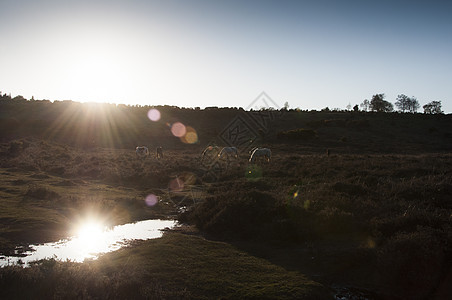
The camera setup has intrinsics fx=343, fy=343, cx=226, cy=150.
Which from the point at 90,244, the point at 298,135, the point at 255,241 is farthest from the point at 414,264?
the point at 298,135

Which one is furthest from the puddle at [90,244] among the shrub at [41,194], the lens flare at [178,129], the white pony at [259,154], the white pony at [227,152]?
the lens flare at [178,129]

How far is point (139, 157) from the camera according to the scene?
3884 cm

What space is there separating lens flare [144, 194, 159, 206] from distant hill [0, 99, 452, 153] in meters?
29.9

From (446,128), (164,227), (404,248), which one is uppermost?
(446,128)

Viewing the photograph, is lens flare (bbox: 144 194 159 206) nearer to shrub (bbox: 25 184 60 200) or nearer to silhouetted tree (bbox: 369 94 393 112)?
shrub (bbox: 25 184 60 200)

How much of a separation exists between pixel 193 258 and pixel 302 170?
16.5 m

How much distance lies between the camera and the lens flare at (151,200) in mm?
17469

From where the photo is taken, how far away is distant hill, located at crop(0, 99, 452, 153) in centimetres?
5228

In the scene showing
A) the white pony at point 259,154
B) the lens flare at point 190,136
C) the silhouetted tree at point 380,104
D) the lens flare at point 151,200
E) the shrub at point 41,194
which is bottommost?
the lens flare at point 151,200

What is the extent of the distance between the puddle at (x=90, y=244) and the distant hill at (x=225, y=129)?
35.3 metres

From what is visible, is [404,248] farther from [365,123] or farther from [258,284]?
[365,123]

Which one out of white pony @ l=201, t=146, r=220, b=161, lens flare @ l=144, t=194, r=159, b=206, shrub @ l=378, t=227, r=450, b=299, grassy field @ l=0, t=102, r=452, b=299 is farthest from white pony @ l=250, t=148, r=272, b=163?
shrub @ l=378, t=227, r=450, b=299

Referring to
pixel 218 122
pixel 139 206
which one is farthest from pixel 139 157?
pixel 218 122

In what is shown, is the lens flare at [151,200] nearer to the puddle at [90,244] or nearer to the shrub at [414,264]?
the puddle at [90,244]
